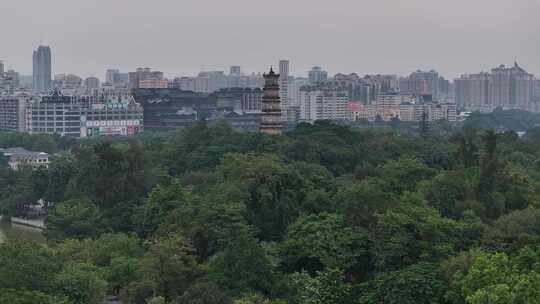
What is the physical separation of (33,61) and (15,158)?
75601 millimetres

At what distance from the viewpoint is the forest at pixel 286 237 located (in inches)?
693

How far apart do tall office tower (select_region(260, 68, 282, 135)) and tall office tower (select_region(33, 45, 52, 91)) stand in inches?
3423

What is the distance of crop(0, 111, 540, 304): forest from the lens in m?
17.6

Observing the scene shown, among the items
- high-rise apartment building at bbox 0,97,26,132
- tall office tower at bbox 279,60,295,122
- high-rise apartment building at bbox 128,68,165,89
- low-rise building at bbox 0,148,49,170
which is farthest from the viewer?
high-rise apartment building at bbox 128,68,165,89

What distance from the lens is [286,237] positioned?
20891 millimetres

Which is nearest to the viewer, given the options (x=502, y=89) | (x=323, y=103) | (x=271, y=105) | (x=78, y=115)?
(x=271, y=105)

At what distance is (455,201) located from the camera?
2377 cm

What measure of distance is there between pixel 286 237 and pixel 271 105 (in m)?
15.9

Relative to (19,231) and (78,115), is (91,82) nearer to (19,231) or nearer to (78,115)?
(78,115)

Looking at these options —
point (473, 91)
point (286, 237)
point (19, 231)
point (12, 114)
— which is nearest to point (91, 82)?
point (473, 91)

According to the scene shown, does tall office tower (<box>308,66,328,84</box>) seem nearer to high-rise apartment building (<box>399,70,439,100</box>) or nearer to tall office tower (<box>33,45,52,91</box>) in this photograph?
high-rise apartment building (<box>399,70,439,100</box>)

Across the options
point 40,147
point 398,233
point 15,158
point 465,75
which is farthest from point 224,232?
point 465,75

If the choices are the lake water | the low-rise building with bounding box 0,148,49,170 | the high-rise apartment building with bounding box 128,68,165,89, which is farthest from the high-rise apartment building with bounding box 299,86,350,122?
the lake water

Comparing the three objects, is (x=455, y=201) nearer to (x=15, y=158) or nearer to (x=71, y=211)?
(x=71, y=211)
